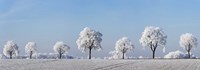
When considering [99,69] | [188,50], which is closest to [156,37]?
[188,50]

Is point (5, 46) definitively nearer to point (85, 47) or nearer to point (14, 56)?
point (14, 56)

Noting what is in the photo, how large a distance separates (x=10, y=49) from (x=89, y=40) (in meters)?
45.7

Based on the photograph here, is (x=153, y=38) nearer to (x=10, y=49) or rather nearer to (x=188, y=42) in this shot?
(x=188, y=42)

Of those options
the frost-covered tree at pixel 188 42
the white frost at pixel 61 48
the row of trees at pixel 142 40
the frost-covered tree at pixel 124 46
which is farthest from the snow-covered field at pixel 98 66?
the white frost at pixel 61 48

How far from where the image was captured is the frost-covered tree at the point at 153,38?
130 m

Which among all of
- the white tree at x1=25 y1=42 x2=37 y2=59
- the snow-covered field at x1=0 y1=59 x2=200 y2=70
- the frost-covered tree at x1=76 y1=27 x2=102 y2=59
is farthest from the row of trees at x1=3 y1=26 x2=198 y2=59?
the snow-covered field at x1=0 y1=59 x2=200 y2=70

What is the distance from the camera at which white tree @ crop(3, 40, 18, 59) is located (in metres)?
169

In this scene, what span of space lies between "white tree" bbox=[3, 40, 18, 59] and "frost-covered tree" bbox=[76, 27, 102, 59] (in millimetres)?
37938

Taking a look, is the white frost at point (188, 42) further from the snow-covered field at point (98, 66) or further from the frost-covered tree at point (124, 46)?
the snow-covered field at point (98, 66)

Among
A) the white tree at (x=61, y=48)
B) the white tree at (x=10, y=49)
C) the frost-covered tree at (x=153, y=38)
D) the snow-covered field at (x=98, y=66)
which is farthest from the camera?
the white tree at (x=61, y=48)

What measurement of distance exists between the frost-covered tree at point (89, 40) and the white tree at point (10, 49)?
3794cm

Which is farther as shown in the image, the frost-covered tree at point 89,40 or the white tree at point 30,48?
the white tree at point 30,48

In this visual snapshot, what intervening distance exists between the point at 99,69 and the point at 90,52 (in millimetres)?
82024

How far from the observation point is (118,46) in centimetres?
15938
